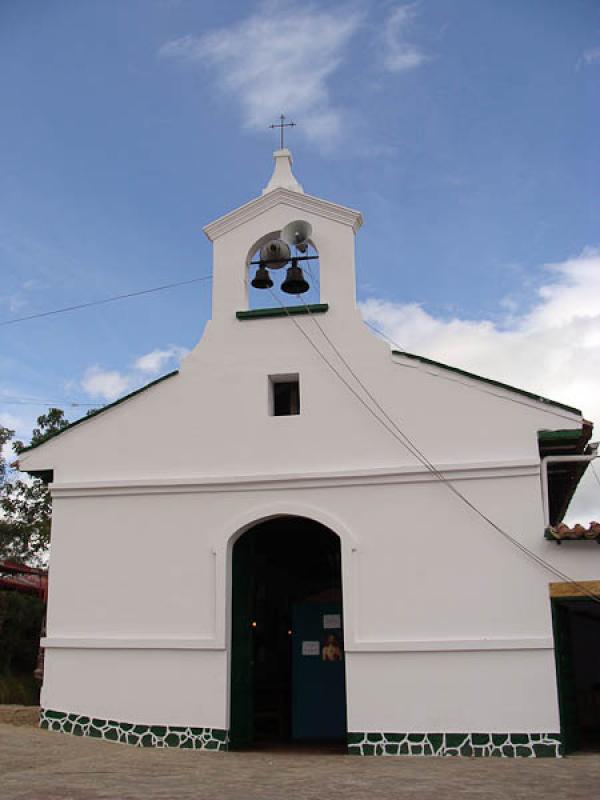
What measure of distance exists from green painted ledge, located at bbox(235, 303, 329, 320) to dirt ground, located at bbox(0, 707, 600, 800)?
6.02 m

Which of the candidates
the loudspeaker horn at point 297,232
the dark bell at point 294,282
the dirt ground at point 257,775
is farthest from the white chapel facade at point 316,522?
the dirt ground at point 257,775

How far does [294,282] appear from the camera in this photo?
12898 millimetres

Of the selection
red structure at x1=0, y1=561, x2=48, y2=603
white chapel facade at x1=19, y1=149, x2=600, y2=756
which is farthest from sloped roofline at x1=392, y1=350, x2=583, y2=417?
red structure at x1=0, y1=561, x2=48, y2=603

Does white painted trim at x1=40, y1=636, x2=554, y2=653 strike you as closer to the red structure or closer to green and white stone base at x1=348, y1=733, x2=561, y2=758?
green and white stone base at x1=348, y1=733, x2=561, y2=758

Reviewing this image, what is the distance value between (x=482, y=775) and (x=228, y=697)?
12.3 ft

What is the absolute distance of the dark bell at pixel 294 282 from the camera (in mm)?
12891

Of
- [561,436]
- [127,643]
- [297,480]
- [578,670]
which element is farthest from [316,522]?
[578,670]

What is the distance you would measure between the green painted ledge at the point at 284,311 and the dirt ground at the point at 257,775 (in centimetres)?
602

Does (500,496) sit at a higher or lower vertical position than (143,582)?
higher

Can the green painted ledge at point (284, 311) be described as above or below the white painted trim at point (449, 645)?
above

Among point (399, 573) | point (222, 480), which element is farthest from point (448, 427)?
point (222, 480)

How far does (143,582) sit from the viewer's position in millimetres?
11953

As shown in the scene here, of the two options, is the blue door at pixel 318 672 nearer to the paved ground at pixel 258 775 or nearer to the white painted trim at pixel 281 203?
the paved ground at pixel 258 775

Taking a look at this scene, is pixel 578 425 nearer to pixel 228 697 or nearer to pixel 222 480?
pixel 222 480
